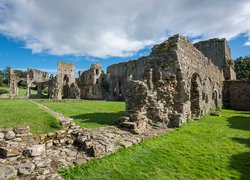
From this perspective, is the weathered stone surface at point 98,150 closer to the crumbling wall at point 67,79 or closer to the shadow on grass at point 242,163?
the shadow on grass at point 242,163

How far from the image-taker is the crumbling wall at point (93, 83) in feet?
148

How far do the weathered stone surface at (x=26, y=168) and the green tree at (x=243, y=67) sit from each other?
50163mm

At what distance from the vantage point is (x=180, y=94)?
9516 mm

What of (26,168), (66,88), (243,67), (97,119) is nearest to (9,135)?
(26,168)

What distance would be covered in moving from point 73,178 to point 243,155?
512 centimetres

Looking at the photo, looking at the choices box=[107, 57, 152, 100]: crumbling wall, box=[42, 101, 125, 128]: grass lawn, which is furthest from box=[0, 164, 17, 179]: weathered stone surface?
box=[107, 57, 152, 100]: crumbling wall

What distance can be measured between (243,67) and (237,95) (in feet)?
84.2

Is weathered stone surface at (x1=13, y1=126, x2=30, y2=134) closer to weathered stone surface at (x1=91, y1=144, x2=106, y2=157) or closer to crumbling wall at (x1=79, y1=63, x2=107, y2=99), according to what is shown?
weathered stone surface at (x1=91, y1=144, x2=106, y2=157)

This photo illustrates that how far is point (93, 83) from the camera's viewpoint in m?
45.3

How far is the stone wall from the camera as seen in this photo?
79.8ft

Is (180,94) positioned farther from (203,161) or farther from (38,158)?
(38,158)

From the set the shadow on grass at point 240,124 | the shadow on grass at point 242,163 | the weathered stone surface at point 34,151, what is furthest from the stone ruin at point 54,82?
the shadow on grass at point 242,163

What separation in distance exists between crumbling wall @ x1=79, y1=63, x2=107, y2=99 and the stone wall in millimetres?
27438

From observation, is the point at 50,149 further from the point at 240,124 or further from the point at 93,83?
the point at 93,83
